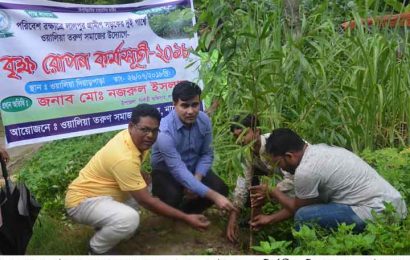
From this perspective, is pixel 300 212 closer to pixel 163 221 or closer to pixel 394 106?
pixel 163 221

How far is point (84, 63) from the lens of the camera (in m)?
4.60

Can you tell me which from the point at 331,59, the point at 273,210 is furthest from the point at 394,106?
the point at 273,210

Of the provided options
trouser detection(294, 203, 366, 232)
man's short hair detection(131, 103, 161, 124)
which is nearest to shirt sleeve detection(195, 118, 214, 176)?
Result: man's short hair detection(131, 103, 161, 124)

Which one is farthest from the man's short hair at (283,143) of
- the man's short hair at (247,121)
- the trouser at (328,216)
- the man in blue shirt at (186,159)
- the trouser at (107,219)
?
the trouser at (107,219)

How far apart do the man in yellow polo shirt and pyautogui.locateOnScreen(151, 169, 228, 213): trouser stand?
453mm

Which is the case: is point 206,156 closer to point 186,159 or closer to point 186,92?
point 186,159

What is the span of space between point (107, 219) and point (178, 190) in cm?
71

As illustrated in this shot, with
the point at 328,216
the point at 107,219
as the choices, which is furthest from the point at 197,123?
the point at 328,216

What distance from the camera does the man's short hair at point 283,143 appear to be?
321 cm

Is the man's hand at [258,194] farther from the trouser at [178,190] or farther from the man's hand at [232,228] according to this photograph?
the trouser at [178,190]

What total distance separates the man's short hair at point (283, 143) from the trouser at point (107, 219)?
949 millimetres

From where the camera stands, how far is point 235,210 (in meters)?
3.56

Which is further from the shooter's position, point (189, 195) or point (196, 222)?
point (189, 195)

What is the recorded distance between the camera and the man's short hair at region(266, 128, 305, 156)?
3213mm
